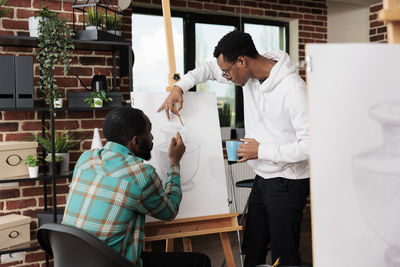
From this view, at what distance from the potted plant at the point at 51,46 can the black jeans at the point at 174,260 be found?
1360mm

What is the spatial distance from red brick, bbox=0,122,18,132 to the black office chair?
164 cm

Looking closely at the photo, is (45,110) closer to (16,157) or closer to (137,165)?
(16,157)

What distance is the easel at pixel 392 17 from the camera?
1156 mm

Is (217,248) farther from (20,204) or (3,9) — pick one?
(3,9)

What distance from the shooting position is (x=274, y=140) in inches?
79.1

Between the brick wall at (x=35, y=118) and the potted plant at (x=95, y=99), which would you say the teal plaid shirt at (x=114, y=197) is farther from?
the brick wall at (x=35, y=118)

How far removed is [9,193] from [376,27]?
12.8 feet

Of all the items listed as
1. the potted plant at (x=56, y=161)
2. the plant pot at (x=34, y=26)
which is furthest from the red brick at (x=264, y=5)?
the potted plant at (x=56, y=161)

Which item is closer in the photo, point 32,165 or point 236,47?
point 236,47

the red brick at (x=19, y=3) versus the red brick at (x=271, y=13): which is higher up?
the red brick at (x=271, y=13)

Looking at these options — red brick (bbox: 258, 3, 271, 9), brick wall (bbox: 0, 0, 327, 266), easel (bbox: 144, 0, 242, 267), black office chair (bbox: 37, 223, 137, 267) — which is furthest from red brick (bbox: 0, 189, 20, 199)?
red brick (bbox: 258, 3, 271, 9)

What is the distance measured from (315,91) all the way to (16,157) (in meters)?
2.29

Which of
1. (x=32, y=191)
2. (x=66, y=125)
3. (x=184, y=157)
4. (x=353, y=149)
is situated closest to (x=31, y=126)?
(x=66, y=125)

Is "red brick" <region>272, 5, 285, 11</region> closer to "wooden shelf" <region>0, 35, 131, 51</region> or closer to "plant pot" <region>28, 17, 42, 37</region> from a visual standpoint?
"wooden shelf" <region>0, 35, 131, 51</region>
